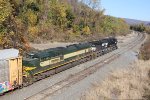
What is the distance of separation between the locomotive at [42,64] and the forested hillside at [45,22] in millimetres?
6617

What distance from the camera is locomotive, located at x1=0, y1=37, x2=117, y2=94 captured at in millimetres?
21906

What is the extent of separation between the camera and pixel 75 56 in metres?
34.4

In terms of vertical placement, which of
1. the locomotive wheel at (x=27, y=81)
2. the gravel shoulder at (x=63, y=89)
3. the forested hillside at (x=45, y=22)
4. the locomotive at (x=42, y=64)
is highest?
the forested hillside at (x=45, y=22)

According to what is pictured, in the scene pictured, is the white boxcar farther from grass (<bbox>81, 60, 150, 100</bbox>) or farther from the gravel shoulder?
grass (<bbox>81, 60, 150, 100</bbox>)

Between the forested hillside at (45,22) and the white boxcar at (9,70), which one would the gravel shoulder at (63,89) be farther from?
the forested hillside at (45,22)

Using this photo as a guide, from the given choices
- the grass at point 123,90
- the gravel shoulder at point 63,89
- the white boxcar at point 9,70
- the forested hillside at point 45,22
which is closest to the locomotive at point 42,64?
the white boxcar at point 9,70

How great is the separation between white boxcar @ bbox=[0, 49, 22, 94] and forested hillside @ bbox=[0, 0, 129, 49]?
12298mm

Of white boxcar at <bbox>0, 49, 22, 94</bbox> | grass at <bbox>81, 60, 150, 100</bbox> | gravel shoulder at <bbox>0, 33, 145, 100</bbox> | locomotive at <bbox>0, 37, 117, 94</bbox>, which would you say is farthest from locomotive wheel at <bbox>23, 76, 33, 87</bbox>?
grass at <bbox>81, 60, 150, 100</bbox>

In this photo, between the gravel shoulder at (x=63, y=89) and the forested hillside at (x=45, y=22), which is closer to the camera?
the gravel shoulder at (x=63, y=89)

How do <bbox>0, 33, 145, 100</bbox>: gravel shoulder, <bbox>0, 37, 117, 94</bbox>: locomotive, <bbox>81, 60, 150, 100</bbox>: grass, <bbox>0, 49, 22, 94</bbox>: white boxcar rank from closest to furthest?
1. <bbox>81, 60, 150, 100</bbox>: grass
2. <bbox>0, 49, 22, 94</bbox>: white boxcar
3. <bbox>0, 33, 145, 100</bbox>: gravel shoulder
4. <bbox>0, 37, 117, 94</bbox>: locomotive

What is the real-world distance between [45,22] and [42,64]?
37.0m

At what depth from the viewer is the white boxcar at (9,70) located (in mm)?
20578

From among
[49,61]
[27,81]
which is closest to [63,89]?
[27,81]

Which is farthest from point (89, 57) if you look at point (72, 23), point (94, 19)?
point (94, 19)
